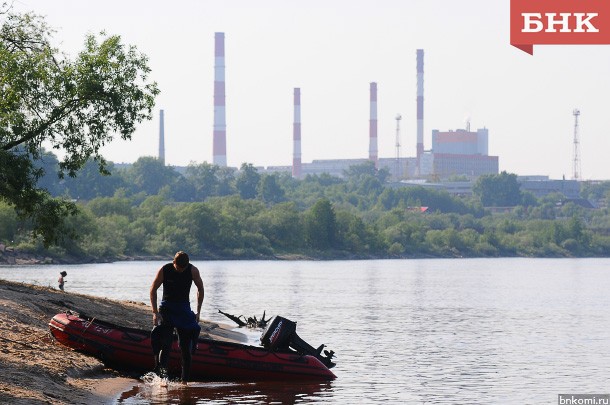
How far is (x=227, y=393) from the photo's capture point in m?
26.8

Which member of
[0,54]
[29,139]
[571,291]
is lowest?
[571,291]

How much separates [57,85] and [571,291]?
64.7 metres

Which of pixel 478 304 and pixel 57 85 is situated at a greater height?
pixel 57 85

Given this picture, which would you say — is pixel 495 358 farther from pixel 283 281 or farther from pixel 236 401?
pixel 283 281

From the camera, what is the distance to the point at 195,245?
16425 centimetres

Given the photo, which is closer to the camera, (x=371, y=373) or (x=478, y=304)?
(x=371, y=373)

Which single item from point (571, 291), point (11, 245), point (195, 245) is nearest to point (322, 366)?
point (571, 291)

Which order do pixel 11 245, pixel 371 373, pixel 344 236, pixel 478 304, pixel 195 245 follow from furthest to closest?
pixel 344 236, pixel 195 245, pixel 11 245, pixel 478 304, pixel 371 373

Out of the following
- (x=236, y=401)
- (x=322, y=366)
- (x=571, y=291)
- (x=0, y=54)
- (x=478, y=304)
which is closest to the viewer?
(x=236, y=401)

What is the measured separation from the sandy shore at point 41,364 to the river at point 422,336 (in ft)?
2.90

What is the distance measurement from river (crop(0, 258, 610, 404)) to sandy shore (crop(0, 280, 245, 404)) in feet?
2.90

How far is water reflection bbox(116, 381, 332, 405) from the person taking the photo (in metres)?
25.2

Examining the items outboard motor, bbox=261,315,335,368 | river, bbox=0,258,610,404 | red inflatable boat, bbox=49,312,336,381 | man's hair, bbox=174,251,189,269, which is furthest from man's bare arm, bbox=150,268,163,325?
outboard motor, bbox=261,315,335,368

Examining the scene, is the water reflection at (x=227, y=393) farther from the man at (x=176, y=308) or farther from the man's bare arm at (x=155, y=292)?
the man's bare arm at (x=155, y=292)
